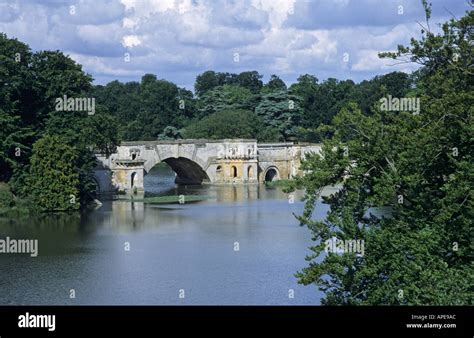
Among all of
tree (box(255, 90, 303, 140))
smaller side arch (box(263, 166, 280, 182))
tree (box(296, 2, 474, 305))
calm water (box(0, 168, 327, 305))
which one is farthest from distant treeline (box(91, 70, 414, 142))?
tree (box(296, 2, 474, 305))

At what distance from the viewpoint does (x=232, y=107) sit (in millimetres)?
70812

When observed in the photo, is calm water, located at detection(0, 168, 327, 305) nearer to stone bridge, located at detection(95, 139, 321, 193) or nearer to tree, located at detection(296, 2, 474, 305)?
tree, located at detection(296, 2, 474, 305)

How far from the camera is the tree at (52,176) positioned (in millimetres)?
38750

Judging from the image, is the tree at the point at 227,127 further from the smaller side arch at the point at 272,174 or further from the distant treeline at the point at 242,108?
the smaller side arch at the point at 272,174

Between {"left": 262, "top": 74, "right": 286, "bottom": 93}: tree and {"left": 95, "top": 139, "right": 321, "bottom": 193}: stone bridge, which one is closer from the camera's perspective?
{"left": 95, "top": 139, "right": 321, "bottom": 193}: stone bridge

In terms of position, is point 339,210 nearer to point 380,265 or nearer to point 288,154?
point 380,265

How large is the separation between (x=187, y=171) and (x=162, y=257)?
95.0ft

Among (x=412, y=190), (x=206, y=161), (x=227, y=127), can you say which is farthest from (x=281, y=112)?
(x=412, y=190)

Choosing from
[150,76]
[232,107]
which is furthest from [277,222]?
[150,76]

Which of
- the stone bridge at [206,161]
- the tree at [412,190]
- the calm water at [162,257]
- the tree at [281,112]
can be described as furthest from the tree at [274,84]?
the tree at [412,190]

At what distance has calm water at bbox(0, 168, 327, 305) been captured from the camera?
→ 22859 millimetres

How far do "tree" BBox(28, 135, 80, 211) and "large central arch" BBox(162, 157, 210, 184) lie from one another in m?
15.1

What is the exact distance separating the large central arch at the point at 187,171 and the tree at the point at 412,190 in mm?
36207

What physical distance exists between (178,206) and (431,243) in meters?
27.1
